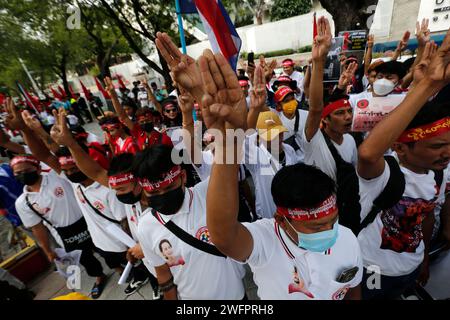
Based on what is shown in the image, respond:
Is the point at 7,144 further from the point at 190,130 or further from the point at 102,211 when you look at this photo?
the point at 190,130

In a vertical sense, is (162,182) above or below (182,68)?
below

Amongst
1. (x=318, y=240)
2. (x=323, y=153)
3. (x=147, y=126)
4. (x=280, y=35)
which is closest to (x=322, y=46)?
(x=323, y=153)

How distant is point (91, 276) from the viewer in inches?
128

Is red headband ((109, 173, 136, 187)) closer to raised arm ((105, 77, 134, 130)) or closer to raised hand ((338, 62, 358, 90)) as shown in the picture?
raised arm ((105, 77, 134, 130))

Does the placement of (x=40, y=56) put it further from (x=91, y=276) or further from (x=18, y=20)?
(x=91, y=276)

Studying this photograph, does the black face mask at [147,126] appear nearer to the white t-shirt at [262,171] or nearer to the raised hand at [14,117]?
the raised hand at [14,117]

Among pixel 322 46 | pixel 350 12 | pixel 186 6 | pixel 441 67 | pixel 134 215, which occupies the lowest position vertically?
pixel 134 215

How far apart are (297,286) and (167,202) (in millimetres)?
898

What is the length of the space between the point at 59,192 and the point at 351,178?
301 cm

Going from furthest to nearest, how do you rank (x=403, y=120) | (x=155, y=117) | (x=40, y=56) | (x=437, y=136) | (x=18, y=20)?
(x=40, y=56), (x=18, y=20), (x=155, y=117), (x=437, y=136), (x=403, y=120)

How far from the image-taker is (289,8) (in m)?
26.9

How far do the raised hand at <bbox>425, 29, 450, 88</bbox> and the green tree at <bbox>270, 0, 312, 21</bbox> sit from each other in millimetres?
30865

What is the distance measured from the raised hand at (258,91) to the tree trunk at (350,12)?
20.2ft
